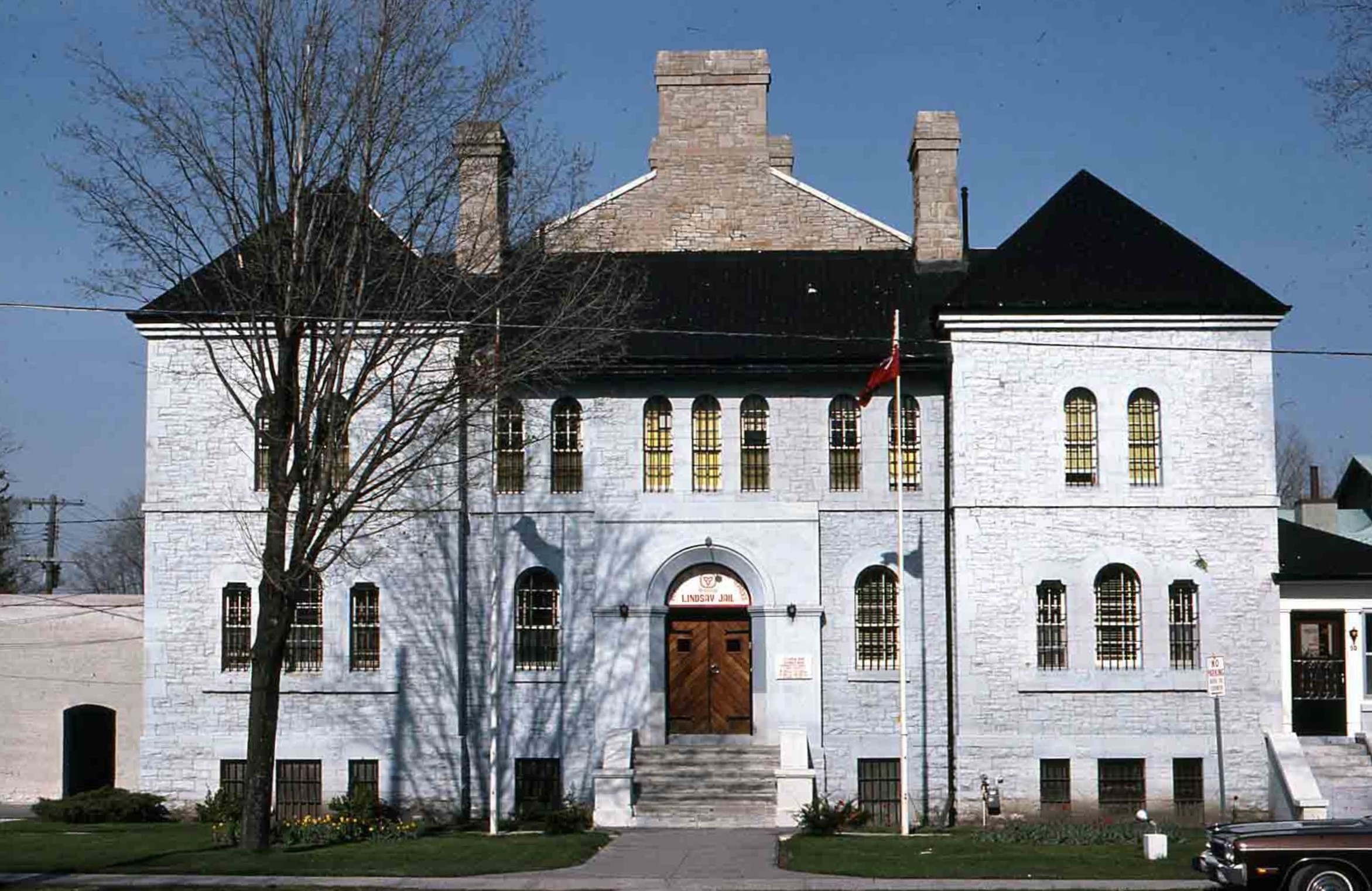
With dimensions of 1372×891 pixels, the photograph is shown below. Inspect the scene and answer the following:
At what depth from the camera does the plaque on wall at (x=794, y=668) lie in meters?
30.8

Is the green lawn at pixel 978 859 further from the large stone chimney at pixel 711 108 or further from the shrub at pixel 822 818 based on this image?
the large stone chimney at pixel 711 108

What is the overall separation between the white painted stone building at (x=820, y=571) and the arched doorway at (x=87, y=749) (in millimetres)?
6117

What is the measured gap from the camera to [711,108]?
38656 mm

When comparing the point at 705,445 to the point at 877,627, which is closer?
the point at 877,627

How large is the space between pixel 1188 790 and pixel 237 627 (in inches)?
691

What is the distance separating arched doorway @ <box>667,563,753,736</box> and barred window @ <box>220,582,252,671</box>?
7.84 meters

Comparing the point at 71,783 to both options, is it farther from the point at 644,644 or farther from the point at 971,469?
the point at 971,469

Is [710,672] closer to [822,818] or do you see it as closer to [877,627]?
[877,627]

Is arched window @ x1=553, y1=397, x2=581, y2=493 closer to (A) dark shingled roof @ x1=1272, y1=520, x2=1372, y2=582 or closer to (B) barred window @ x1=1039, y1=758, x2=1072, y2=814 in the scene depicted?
(B) barred window @ x1=1039, y1=758, x2=1072, y2=814

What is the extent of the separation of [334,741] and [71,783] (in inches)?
343

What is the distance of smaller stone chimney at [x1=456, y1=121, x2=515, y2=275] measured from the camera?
82.4ft

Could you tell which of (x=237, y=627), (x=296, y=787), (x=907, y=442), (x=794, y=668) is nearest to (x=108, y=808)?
(x=296, y=787)

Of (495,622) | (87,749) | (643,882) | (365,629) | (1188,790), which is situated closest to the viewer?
(643,882)

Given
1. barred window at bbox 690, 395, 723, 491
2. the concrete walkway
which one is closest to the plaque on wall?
barred window at bbox 690, 395, 723, 491
